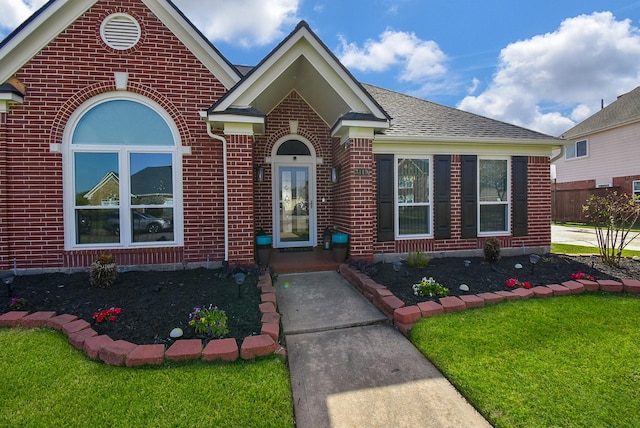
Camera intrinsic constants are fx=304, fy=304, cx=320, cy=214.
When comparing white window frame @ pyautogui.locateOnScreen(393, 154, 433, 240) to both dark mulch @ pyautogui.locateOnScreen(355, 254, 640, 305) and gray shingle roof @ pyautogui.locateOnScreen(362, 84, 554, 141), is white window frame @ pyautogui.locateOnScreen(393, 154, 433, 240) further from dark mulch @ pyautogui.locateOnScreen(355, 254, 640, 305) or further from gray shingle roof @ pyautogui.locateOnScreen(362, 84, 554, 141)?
dark mulch @ pyautogui.locateOnScreen(355, 254, 640, 305)

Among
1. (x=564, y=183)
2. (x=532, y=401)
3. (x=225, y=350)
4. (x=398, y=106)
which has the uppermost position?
(x=398, y=106)

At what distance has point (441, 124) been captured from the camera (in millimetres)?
7969

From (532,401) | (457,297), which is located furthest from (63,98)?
(532,401)

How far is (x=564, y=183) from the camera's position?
21.9 metres

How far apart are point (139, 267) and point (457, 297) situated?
5.86 metres

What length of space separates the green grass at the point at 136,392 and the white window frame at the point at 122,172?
3.17 metres

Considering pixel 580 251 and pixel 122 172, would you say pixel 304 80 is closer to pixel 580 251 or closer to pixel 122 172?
pixel 122 172

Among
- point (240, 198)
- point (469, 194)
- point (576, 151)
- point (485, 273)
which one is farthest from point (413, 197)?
point (576, 151)

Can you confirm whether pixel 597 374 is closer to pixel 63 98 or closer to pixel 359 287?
pixel 359 287

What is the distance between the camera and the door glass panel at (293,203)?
7.95m

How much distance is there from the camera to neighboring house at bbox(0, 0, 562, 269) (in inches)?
224

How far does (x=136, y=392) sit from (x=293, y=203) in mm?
5796

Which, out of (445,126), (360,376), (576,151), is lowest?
(360,376)

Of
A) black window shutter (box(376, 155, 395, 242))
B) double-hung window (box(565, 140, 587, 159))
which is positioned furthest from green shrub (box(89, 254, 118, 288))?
double-hung window (box(565, 140, 587, 159))
